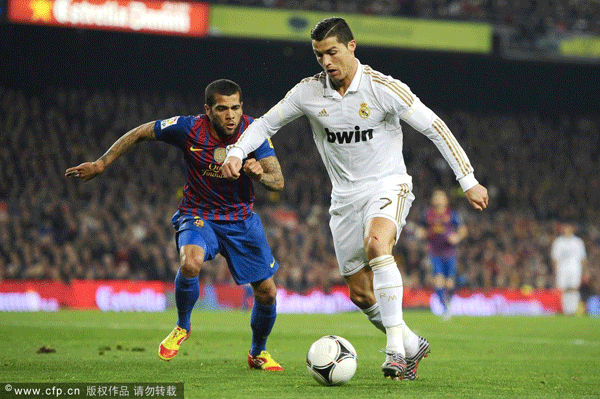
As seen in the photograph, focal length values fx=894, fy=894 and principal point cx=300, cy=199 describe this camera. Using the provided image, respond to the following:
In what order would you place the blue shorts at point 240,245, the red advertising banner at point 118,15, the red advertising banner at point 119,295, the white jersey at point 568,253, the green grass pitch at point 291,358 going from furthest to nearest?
the red advertising banner at point 118,15 → the white jersey at point 568,253 → the red advertising banner at point 119,295 → the blue shorts at point 240,245 → the green grass pitch at point 291,358

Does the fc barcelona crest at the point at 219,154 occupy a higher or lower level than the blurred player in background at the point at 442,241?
higher

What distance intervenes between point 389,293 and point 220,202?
1747 millimetres

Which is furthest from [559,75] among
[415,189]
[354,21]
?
[354,21]

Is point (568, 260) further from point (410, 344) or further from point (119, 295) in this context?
point (410, 344)

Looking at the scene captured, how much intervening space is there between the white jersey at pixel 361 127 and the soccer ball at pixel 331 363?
3.77ft

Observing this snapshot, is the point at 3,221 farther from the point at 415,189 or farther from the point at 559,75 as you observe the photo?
the point at 559,75

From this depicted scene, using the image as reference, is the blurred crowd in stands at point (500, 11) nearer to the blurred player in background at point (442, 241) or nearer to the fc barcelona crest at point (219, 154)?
the blurred player in background at point (442, 241)

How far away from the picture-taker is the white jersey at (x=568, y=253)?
64.4ft

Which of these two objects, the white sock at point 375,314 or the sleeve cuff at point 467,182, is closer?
the sleeve cuff at point 467,182

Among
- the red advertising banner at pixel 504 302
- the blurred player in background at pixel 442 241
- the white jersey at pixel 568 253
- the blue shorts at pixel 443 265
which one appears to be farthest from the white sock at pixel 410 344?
the white jersey at pixel 568 253

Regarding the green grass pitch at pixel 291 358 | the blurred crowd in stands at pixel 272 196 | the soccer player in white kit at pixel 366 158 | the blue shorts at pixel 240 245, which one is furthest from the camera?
the blurred crowd in stands at pixel 272 196

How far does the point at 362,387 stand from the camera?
5.71 meters

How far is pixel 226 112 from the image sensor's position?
6.83 m

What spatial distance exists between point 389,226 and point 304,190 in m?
18.2
